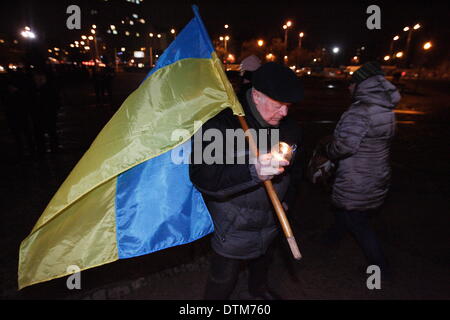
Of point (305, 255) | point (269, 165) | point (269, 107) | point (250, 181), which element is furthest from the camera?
point (305, 255)

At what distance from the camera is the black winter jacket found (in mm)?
1736

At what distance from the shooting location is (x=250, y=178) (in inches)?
66.2

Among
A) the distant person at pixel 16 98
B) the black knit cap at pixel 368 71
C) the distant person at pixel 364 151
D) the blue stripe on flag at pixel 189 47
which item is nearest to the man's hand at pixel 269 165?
the blue stripe on flag at pixel 189 47

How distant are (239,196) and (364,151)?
144cm

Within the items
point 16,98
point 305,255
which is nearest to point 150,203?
point 305,255

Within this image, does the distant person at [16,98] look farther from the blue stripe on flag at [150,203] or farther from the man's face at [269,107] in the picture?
the man's face at [269,107]

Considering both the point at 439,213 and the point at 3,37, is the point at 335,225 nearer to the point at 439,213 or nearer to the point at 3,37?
the point at 439,213

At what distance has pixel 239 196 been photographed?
1950 mm

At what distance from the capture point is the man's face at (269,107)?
1871mm

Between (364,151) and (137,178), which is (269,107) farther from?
(364,151)

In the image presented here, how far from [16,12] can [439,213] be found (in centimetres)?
3393

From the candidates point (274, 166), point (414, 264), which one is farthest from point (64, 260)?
point (414, 264)

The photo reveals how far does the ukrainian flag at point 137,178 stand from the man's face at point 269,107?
6.3 inches

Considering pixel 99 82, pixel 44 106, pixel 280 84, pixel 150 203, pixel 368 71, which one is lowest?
pixel 150 203
